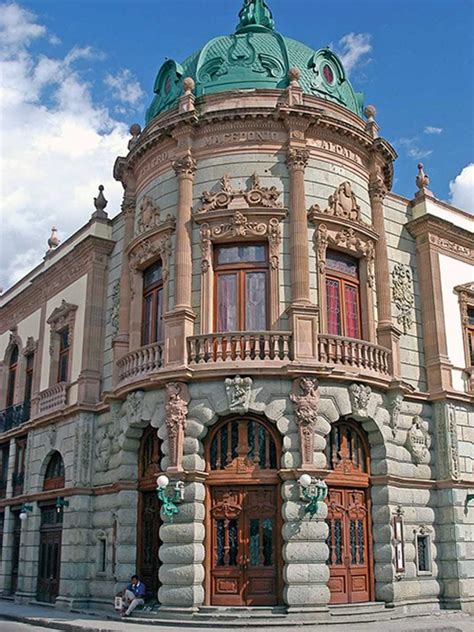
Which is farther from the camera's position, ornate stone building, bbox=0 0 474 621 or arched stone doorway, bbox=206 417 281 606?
ornate stone building, bbox=0 0 474 621

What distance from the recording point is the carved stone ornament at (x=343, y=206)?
70.9ft

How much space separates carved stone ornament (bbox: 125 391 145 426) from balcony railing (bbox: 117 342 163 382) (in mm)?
492

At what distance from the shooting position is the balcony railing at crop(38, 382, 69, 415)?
1045 inches

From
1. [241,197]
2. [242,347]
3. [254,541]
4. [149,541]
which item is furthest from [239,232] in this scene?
[149,541]

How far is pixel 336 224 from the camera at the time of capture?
71.1ft

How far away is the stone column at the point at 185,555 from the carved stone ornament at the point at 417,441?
6447mm

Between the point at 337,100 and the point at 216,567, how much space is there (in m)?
14.2

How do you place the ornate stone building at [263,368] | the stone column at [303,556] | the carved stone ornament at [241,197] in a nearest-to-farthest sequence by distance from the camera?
the stone column at [303,556], the ornate stone building at [263,368], the carved stone ornament at [241,197]

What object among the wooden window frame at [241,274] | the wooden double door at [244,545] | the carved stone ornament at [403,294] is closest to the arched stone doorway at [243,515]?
the wooden double door at [244,545]

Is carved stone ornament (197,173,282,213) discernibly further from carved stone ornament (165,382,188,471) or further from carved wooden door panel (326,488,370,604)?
carved wooden door panel (326,488,370,604)

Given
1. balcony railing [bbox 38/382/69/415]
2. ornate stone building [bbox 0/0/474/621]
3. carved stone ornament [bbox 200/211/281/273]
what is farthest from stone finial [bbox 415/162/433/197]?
balcony railing [bbox 38/382/69/415]

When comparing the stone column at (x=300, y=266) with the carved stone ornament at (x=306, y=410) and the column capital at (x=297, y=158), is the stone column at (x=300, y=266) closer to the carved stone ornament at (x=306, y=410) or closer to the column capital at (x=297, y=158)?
the column capital at (x=297, y=158)

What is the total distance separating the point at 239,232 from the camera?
2095 centimetres

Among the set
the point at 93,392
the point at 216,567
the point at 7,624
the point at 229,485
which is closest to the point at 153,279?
the point at 93,392
